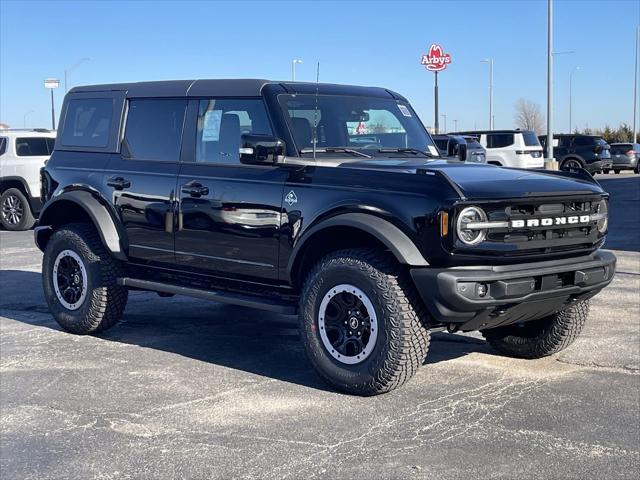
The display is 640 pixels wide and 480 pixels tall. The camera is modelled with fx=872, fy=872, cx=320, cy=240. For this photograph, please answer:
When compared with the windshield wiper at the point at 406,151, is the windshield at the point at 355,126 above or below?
above

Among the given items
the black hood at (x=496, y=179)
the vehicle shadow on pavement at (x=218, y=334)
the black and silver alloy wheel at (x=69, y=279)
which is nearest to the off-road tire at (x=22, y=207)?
the vehicle shadow on pavement at (x=218, y=334)

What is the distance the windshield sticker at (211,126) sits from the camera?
6406mm

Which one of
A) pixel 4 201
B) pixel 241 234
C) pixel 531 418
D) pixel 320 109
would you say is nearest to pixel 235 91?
pixel 320 109

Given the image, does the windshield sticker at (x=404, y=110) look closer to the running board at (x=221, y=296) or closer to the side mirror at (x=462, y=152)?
the side mirror at (x=462, y=152)

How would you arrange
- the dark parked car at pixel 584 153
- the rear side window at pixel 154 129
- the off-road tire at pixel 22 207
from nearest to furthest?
1. the rear side window at pixel 154 129
2. the off-road tire at pixel 22 207
3. the dark parked car at pixel 584 153

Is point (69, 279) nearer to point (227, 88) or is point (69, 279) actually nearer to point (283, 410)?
point (227, 88)

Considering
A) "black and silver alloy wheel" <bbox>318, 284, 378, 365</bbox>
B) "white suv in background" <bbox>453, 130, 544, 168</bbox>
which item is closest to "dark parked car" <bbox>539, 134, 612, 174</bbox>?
"white suv in background" <bbox>453, 130, 544, 168</bbox>

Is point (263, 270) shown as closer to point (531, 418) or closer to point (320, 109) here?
point (320, 109)

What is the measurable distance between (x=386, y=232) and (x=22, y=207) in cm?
1343

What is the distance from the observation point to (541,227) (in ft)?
16.9

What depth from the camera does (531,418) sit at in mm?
4895

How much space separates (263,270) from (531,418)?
6.58 feet

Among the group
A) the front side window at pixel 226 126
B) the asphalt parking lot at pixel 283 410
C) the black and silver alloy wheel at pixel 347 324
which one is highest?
the front side window at pixel 226 126

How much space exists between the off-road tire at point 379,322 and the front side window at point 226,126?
124 centimetres
